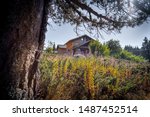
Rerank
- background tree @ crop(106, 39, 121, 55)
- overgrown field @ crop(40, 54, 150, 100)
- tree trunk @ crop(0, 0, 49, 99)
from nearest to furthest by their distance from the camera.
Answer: tree trunk @ crop(0, 0, 49, 99) → overgrown field @ crop(40, 54, 150, 100) → background tree @ crop(106, 39, 121, 55)

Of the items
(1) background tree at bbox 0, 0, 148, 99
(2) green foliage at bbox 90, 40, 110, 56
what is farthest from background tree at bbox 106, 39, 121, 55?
(1) background tree at bbox 0, 0, 148, 99

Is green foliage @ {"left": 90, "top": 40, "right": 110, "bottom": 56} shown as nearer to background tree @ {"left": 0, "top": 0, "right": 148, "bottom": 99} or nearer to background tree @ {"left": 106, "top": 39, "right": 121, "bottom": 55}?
background tree @ {"left": 0, "top": 0, "right": 148, "bottom": 99}

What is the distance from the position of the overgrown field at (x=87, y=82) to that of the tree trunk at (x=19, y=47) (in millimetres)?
774

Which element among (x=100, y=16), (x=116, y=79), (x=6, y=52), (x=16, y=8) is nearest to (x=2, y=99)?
(x=6, y=52)

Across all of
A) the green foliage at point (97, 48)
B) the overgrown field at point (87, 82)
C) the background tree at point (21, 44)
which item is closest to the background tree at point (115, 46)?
the green foliage at point (97, 48)

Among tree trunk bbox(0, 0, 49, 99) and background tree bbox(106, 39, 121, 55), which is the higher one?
background tree bbox(106, 39, 121, 55)

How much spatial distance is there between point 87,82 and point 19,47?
5.77 ft

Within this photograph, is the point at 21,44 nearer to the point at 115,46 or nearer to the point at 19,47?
the point at 19,47

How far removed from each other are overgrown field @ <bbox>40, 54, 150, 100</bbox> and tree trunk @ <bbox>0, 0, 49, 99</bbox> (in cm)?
77

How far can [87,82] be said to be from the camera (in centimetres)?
538

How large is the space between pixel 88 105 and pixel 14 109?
102 centimetres

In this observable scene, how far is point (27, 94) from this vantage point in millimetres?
4309

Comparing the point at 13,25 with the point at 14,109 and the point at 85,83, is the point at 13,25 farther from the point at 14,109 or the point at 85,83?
the point at 85,83

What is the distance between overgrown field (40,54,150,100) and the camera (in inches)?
203
